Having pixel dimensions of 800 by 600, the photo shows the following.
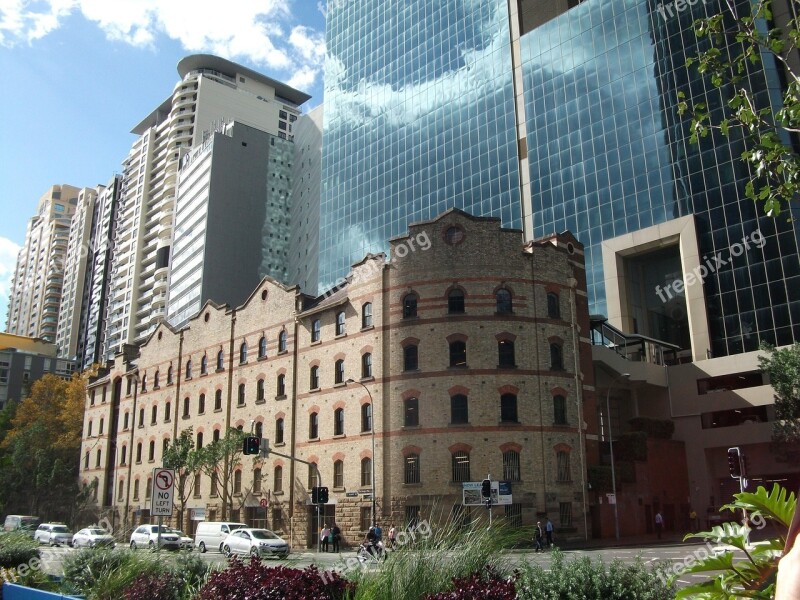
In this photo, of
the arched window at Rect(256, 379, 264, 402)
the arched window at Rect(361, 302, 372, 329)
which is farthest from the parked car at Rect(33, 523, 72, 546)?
the arched window at Rect(361, 302, 372, 329)

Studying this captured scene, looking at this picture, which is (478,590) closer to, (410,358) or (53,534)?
(410,358)

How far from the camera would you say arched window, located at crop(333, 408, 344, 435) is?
46875 millimetres

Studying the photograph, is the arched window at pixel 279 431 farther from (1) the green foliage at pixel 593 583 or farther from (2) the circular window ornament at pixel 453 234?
(1) the green foliage at pixel 593 583

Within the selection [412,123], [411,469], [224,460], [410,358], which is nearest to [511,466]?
[411,469]

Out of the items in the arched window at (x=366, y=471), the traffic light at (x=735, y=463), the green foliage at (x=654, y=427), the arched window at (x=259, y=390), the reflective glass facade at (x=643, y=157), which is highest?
the reflective glass facade at (x=643, y=157)

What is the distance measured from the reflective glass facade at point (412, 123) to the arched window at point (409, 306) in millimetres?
35364

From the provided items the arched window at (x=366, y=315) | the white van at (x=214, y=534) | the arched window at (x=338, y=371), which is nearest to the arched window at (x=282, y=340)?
the arched window at (x=338, y=371)

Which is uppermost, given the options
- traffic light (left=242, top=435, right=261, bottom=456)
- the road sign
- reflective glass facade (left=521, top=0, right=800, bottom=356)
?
reflective glass facade (left=521, top=0, right=800, bottom=356)

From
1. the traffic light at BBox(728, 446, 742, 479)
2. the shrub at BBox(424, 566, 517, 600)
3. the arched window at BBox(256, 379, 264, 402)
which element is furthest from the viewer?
the arched window at BBox(256, 379, 264, 402)

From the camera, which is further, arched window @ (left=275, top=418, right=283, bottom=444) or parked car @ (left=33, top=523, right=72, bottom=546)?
arched window @ (left=275, top=418, right=283, bottom=444)

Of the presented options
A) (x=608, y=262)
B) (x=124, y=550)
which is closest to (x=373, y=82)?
(x=608, y=262)

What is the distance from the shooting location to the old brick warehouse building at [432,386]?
42406mm

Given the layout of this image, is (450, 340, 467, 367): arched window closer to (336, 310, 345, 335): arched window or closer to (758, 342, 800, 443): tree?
(336, 310, 345, 335): arched window

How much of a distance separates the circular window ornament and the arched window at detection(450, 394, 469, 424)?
957 cm
